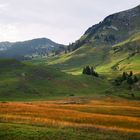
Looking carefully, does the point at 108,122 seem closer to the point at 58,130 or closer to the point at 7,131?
the point at 58,130

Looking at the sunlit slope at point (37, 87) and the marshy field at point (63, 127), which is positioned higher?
the marshy field at point (63, 127)

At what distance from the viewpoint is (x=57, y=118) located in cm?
6078

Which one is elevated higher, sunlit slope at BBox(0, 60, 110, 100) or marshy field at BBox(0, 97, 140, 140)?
marshy field at BBox(0, 97, 140, 140)

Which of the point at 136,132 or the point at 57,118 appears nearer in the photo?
the point at 136,132

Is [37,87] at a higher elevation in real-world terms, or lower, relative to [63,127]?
lower

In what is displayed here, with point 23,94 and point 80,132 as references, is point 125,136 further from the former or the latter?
point 23,94

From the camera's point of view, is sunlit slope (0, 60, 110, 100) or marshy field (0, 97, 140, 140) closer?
marshy field (0, 97, 140, 140)

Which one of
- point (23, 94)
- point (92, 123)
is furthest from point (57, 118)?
point (23, 94)

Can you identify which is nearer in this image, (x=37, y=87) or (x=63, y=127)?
(x=63, y=127)

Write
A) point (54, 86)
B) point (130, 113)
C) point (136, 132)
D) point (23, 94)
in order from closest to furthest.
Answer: point (136, 132) < point (130, 113) < point (23, 94) < point (54, 86)

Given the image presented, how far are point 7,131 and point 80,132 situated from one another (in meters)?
9.50

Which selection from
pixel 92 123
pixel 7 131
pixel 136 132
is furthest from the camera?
pixel 92 123

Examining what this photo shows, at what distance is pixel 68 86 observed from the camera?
615 ft

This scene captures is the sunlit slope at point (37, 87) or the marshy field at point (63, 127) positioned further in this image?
the sunlit slope at point (37, 87)
